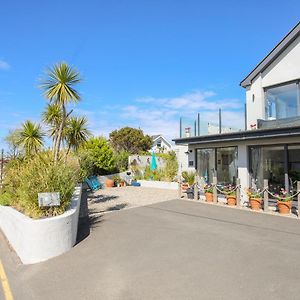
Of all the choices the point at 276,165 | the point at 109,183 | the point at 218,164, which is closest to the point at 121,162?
the point at 109,183

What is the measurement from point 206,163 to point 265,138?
159 inches

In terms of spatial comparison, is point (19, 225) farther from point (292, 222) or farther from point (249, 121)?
point (249, 121)

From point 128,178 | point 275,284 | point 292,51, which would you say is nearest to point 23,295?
point 275,284

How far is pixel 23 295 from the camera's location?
4703 millimetres

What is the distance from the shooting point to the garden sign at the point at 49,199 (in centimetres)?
700

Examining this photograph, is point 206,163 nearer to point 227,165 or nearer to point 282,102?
point 227,165

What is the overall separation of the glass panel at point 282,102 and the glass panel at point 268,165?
1.91 metres

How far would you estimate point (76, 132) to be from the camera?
13.9 metres

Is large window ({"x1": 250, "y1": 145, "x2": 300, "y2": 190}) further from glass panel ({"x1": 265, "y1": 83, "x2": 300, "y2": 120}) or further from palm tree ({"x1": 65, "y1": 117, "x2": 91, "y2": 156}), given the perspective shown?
palm tree ({"x1": 65, "y1": 117, "x2": 91, "y2": 156})

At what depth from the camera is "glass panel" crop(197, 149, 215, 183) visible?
15.5 meters

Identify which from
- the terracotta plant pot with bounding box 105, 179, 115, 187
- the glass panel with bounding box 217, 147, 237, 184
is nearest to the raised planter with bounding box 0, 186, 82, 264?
the glass panel with bounding box 217, 147, 237, 184

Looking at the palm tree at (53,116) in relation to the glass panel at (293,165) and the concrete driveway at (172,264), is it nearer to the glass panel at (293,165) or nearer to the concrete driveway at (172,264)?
the concrete driveway at (172,264)

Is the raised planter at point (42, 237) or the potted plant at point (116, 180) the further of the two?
the potted plant at point (116, 180)

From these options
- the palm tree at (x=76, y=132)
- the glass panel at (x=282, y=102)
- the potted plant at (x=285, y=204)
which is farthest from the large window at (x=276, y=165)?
the palm tree at (x=76, y=132)
